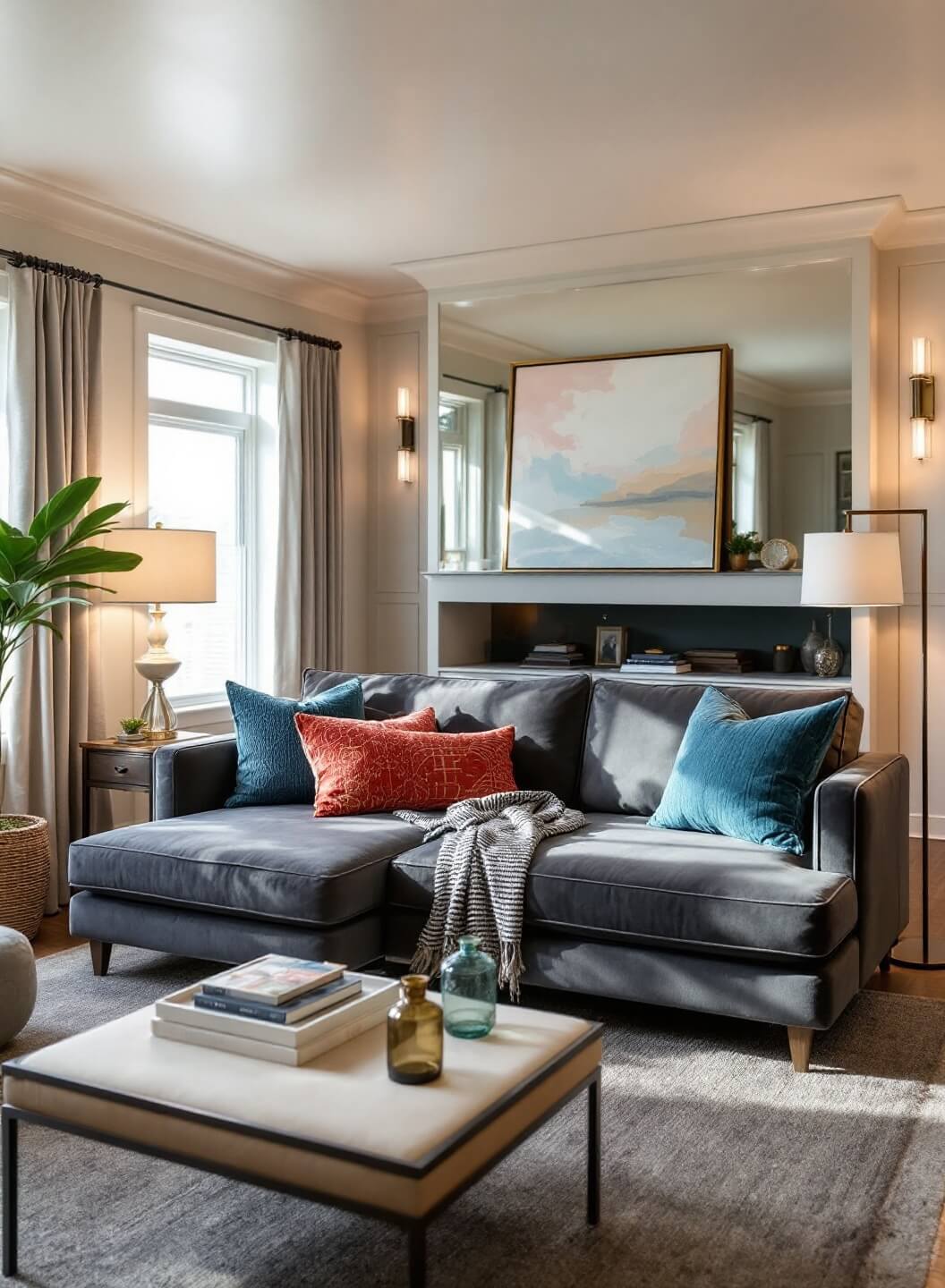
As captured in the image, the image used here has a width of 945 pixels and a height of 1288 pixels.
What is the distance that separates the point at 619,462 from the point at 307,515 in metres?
1.62

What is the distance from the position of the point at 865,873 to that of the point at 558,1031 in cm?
119

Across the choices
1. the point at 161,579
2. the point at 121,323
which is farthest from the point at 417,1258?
the point at 121,323

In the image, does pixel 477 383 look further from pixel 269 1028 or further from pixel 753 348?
pixel 269 1028

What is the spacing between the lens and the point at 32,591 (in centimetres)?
434

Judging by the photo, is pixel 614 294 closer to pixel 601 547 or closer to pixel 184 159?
pixel 601 547

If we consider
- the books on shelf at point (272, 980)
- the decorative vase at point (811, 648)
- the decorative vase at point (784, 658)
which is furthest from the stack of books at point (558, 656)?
the books on shelf at point (272, 980)

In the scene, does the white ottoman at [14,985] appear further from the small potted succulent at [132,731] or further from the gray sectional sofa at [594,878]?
the small potted succulent at [132,731]

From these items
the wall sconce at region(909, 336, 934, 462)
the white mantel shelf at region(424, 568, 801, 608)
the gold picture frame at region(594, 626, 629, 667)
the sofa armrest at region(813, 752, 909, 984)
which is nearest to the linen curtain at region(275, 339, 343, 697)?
the white mantel shelf at region(424, 568, 801, 608)

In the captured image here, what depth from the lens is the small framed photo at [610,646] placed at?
19.8ft

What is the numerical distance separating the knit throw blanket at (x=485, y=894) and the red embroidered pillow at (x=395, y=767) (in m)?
0.34

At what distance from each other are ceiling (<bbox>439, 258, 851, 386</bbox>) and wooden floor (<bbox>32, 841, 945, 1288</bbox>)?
203 centimetres

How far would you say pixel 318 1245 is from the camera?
210 centimetres

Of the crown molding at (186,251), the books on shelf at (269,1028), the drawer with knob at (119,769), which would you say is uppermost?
the crown molding at (186,251)

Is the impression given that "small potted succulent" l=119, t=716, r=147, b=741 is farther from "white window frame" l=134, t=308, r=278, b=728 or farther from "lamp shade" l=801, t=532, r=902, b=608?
"lamp shade" l=801, t=532, r=902, b=608
